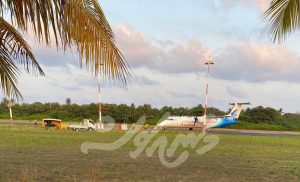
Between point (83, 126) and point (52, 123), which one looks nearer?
point (83, 126)

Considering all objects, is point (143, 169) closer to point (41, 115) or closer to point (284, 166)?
point (284, 166)

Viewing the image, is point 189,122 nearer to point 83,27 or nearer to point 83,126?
point 83,126

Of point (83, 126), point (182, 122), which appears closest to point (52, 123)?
point (83, 126)

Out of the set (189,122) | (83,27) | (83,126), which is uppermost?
(83,27)

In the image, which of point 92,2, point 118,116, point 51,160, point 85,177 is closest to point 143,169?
point 85,177

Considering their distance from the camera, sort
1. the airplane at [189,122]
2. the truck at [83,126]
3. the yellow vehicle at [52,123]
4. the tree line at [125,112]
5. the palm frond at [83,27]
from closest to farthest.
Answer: the palm frond at [83,27] < the truck at [83,126] < the yellow vehicle at [52,123] < the airplane at [189,122] < the tree line at [125,112]

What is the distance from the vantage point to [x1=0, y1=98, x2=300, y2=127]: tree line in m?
72.6

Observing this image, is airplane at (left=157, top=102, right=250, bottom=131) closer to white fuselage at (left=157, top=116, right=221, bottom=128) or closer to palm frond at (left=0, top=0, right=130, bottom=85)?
white fuselage at (left=157, top=116, right=221, bottom=128)

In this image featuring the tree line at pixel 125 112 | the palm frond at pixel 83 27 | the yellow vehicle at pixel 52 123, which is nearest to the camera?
the palm frond at pixel 83 27

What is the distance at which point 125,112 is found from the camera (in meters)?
72.4

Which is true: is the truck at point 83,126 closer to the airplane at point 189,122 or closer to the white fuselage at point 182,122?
the airplane at point 189,122

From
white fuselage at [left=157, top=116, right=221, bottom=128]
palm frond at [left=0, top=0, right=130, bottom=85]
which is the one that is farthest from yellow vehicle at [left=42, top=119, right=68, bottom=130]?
palm frond at [left=0, top=0, right=130, bottom=85]

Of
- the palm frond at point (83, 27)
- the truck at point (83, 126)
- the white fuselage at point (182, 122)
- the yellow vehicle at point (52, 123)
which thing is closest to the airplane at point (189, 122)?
the white fuselage at point (182, 122)

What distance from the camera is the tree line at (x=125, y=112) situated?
238 ft
